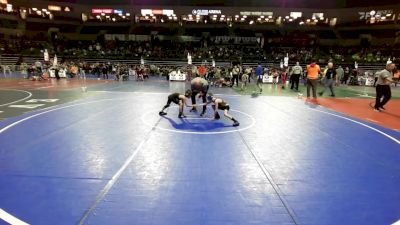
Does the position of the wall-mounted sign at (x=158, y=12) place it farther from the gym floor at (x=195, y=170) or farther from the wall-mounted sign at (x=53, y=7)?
the gym floor at (x=195, y=170)

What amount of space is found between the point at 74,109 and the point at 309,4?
144 ft

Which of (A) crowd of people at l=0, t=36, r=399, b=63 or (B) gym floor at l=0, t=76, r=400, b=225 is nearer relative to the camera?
(B) gym floor at l=0, t=76, r=400, b=225

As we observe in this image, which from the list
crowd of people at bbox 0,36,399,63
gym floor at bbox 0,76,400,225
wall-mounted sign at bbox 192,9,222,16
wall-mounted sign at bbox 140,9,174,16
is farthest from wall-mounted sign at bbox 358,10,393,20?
gym floor at bbox 0,76,400,225

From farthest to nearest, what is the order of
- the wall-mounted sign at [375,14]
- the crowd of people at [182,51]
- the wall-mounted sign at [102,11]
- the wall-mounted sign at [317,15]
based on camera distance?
the wall-mounted sign at [102,11] < the wall-mounted sign at [317,15] < the wall-mounted sign at [375,14] < the crowd of people at [182,51]

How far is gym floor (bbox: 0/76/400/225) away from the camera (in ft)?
14.0

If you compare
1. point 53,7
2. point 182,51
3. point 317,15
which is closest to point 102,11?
point 53,7

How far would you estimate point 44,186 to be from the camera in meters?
4.97

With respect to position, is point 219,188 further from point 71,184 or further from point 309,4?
point 309,4

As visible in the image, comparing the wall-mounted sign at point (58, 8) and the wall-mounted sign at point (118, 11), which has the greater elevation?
the wall-mounted sign at point (58, 8)

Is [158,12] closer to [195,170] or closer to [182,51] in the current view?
[182,51]

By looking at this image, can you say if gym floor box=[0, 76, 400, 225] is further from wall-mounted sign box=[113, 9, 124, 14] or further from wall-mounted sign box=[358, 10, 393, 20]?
wall-mounted sign box=[358, 10, 393, 20]

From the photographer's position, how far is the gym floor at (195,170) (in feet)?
14.0

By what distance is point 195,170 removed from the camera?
18.9 feet

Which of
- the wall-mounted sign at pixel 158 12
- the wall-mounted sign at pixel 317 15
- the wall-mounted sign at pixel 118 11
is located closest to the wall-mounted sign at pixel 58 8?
the wall-mounted sign at pixel 118 11
